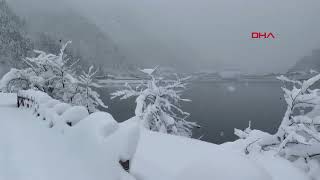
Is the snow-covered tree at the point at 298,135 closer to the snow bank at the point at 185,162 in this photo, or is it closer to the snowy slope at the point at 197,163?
the snowy slope at the point at 197,163

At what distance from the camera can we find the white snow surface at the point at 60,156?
5207 mm

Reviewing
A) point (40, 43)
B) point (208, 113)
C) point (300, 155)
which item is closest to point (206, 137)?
point (208, 113)

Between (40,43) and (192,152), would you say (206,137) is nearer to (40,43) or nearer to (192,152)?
(192,152)

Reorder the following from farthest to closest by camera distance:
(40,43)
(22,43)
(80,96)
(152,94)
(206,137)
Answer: (40,43) < (22,43) < (206,137) < (80,96) < (152,94)

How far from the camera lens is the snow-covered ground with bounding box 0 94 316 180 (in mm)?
3850

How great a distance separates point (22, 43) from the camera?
123750 mm

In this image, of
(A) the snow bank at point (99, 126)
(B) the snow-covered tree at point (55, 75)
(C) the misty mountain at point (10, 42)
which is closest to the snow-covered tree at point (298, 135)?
(A) the snow bank at point (99, 126)

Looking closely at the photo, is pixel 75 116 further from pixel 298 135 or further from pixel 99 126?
pixel 298 135

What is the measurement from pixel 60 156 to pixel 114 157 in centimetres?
230

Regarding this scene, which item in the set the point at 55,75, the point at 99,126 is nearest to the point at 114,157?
the point at 99,126

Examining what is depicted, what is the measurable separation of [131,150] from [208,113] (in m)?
73.5

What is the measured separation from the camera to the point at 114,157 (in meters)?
5.16

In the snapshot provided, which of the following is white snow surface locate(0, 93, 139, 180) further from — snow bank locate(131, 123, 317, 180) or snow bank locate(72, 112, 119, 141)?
snow bank locate(131, 123, 317, 180)

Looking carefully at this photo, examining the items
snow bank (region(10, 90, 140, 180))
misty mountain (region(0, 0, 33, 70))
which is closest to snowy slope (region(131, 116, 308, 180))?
snow bank (region(10, 90, 140, 180))
